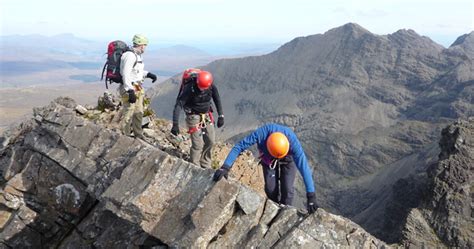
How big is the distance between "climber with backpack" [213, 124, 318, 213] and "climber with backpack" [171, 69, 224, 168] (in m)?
4.11

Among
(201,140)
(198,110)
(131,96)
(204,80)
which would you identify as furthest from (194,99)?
(131,96)

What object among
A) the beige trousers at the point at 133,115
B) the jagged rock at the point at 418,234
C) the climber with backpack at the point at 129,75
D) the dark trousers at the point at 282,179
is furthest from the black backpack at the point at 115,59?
the jagged rock at the point at 418,234

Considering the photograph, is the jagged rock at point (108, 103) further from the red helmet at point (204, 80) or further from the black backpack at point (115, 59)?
the red helmet at point (204, 80)

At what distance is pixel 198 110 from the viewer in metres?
19.3

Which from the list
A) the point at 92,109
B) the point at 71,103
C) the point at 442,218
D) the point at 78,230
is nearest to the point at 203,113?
the point at 78,230

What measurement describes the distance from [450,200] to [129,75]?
3604 inches

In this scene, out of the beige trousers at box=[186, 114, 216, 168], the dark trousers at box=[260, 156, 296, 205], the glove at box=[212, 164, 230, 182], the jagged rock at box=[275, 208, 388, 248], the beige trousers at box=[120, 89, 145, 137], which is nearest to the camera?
the jagged rock at box=[275, 208, 388, 248]

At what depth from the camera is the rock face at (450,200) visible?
82188 millimetres

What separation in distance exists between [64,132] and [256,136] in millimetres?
10185

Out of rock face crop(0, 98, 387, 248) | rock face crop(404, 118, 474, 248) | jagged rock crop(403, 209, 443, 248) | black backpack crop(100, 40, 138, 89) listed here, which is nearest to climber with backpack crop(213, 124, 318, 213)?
rock face crop(0, 98, 387, 248)

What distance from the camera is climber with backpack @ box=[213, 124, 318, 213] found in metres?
14.6

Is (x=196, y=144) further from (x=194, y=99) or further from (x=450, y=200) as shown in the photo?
(x=450, y=200)

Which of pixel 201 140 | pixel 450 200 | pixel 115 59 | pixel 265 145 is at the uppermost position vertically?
pixel 115 59

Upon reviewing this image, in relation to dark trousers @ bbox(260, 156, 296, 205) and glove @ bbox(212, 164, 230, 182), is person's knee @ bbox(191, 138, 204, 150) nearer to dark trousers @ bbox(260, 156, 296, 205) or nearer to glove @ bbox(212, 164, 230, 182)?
dark trousers @ bbox(260, 156, 296, 205)
